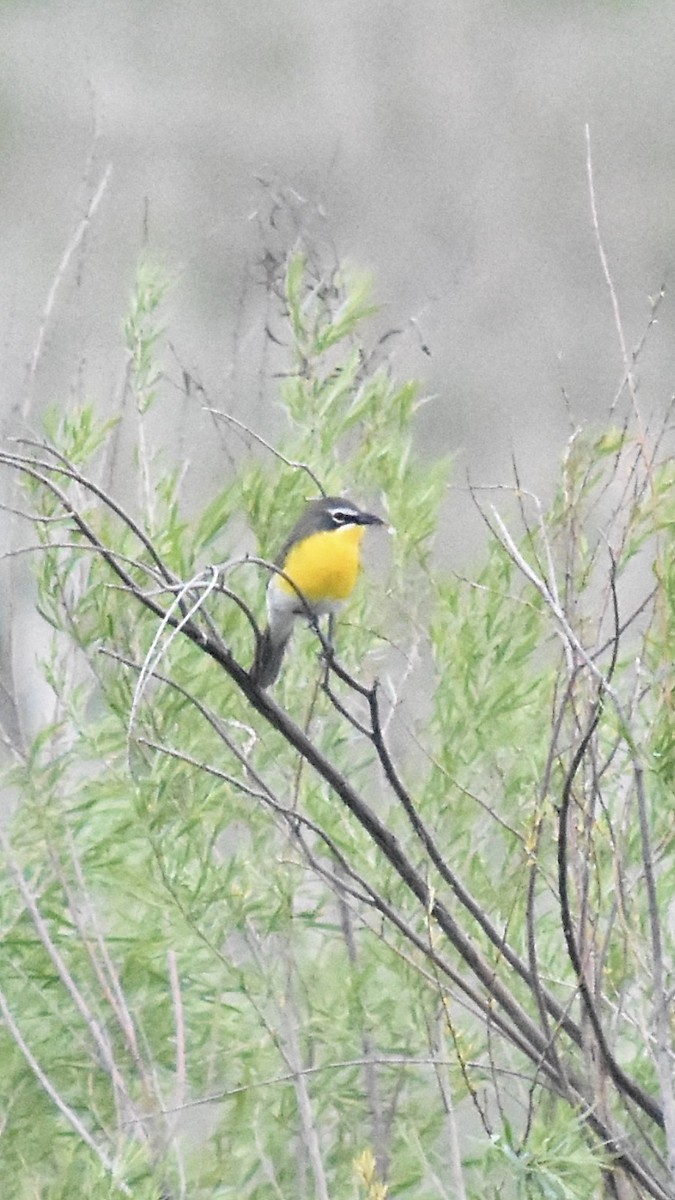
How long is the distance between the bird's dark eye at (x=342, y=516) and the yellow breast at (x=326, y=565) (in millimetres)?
28

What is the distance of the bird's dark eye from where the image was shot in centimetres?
151

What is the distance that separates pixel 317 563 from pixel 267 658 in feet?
1.06

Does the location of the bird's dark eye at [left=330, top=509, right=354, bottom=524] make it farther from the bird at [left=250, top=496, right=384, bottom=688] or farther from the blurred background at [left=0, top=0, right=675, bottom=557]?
the blurred background at [left=0, top=0, right=675, bottom=557]

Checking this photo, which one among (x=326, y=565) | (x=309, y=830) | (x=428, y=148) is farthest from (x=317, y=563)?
(x=428, y=148)

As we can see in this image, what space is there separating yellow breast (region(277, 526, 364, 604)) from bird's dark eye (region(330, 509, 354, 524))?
0.09 ft

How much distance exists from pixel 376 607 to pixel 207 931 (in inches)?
14.9

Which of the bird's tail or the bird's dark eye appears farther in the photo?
the bird's dark eye

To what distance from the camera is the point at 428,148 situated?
4.34 metres

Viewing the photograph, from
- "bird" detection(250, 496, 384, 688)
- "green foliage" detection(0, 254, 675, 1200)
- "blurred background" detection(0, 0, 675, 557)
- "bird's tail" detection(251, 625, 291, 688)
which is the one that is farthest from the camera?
"blurred background" detection(0, 0, 675, 557)

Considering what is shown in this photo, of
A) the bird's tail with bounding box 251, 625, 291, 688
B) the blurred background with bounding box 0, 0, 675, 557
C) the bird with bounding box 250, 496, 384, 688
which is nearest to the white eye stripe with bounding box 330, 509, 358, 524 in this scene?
the bird with bounding box 250, 496, 384, 688

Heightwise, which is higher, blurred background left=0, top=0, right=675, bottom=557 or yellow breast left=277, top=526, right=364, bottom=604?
blurred background left=0, top=0, right=675, bottom=557

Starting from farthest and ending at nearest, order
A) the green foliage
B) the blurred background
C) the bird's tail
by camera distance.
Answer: the blurred background < the green foliage < the bird's tail

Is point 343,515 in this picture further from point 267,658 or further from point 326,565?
point 267,658

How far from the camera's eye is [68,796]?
1.69 metres
